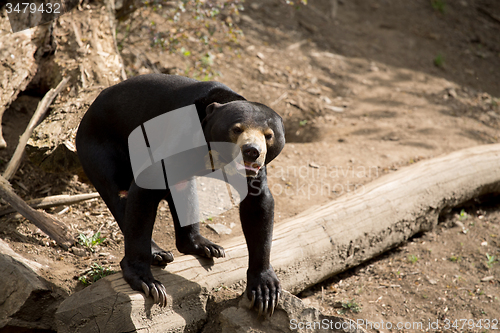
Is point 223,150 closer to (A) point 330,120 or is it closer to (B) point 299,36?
(A) point 330,120

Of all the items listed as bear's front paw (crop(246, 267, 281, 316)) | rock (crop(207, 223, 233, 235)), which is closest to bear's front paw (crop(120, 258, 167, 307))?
bear's front paw (crop(246, 267, 281, 316))

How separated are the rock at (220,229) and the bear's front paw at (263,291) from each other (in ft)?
3.32

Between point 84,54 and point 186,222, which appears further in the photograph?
point 84,54

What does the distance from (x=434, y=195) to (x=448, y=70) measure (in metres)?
Answer: 4.70

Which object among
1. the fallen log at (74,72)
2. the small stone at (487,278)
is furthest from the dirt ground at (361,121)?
the fallen log at (74,72)

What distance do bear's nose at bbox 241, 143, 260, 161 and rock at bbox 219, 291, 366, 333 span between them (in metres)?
0.87

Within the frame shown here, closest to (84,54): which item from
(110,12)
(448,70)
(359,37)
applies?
(110,12)

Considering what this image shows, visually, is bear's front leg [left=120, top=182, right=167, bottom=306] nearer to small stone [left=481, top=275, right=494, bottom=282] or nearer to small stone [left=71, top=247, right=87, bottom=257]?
small stone [left=71, top=247, right=87, bottom=257]

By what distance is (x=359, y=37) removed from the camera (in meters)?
8.19

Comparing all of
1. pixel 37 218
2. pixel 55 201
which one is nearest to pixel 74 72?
pixel 55 201

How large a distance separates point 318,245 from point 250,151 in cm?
146

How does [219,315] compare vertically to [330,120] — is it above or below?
above

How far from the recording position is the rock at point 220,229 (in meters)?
3.49

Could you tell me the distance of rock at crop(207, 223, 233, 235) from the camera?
3492 mm
